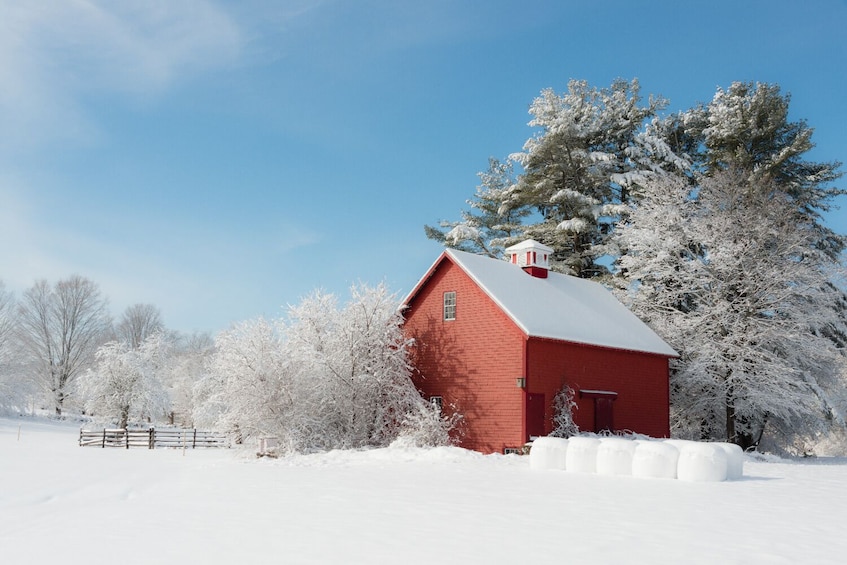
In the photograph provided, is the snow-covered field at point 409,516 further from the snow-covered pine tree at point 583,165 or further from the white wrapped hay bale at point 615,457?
the snow-covered pine tree at point 583,165

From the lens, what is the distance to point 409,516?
11094 millimetres

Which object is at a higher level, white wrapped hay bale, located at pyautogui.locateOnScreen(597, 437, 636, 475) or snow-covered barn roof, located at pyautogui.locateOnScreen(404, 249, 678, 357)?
snow-covered barn roof, located at pyautogui.locateOnScreen(404, 249, 678, 357)

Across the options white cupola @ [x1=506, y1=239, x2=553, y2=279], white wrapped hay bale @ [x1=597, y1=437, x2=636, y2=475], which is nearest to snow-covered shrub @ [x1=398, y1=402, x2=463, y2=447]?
white wrapped hay bale @ [x1=597, y1=437, x2=636, y2=475]

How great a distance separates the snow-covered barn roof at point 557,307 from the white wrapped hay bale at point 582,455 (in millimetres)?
4624

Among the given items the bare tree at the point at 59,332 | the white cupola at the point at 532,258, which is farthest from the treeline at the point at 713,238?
the bare tree at the point at 59,332

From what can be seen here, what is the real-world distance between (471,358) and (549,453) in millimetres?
Result: 5721

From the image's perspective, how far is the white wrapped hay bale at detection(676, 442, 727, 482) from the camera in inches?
643

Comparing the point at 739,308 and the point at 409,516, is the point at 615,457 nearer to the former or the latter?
the point at 409,516

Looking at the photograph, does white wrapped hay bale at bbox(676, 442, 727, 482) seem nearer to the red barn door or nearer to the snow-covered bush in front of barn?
the red barn door

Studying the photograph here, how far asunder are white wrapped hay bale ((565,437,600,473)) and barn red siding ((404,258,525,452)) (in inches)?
144

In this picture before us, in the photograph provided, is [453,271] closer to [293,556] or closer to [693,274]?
[693,274]

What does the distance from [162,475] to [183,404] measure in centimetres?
5200

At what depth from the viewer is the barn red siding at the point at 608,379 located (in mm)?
22688

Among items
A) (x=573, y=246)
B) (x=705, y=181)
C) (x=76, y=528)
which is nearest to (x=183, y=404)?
(x=573, y=246)
